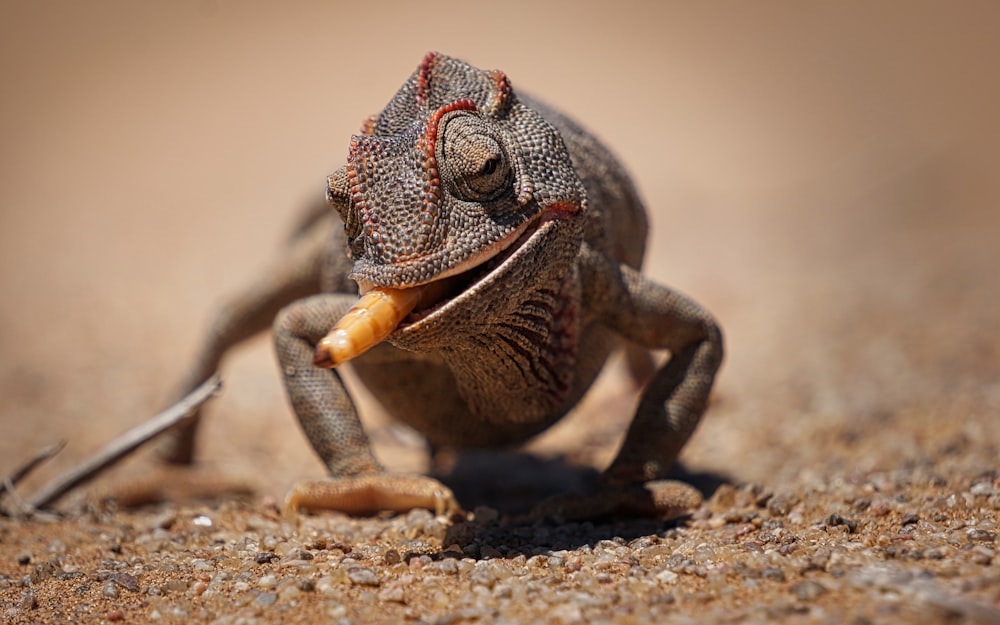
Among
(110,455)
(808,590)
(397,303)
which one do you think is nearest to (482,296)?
(397,303)

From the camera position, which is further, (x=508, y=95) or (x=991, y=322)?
(x=991, y=322)

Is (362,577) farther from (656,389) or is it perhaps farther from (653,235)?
(653,235)

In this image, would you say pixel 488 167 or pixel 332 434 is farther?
pixel 332 434

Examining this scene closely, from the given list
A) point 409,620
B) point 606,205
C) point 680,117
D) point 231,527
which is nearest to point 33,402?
point 231,527

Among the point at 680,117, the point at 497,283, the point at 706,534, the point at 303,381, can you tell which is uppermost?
the point at 680,117

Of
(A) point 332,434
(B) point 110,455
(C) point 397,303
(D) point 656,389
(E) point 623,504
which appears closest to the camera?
(C) point 397,303

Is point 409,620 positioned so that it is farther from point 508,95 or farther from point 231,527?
point 508,95

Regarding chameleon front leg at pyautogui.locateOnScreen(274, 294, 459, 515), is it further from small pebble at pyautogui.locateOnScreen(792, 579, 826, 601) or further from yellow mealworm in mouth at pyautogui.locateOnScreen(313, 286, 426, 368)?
small pebble at pyautogui.locateOnScreen(792, 579, 826, 601)

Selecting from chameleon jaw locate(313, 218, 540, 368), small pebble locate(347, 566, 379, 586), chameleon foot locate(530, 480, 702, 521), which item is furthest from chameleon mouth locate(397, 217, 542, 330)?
chameleon foot locate(530, 480, 702, 521)
